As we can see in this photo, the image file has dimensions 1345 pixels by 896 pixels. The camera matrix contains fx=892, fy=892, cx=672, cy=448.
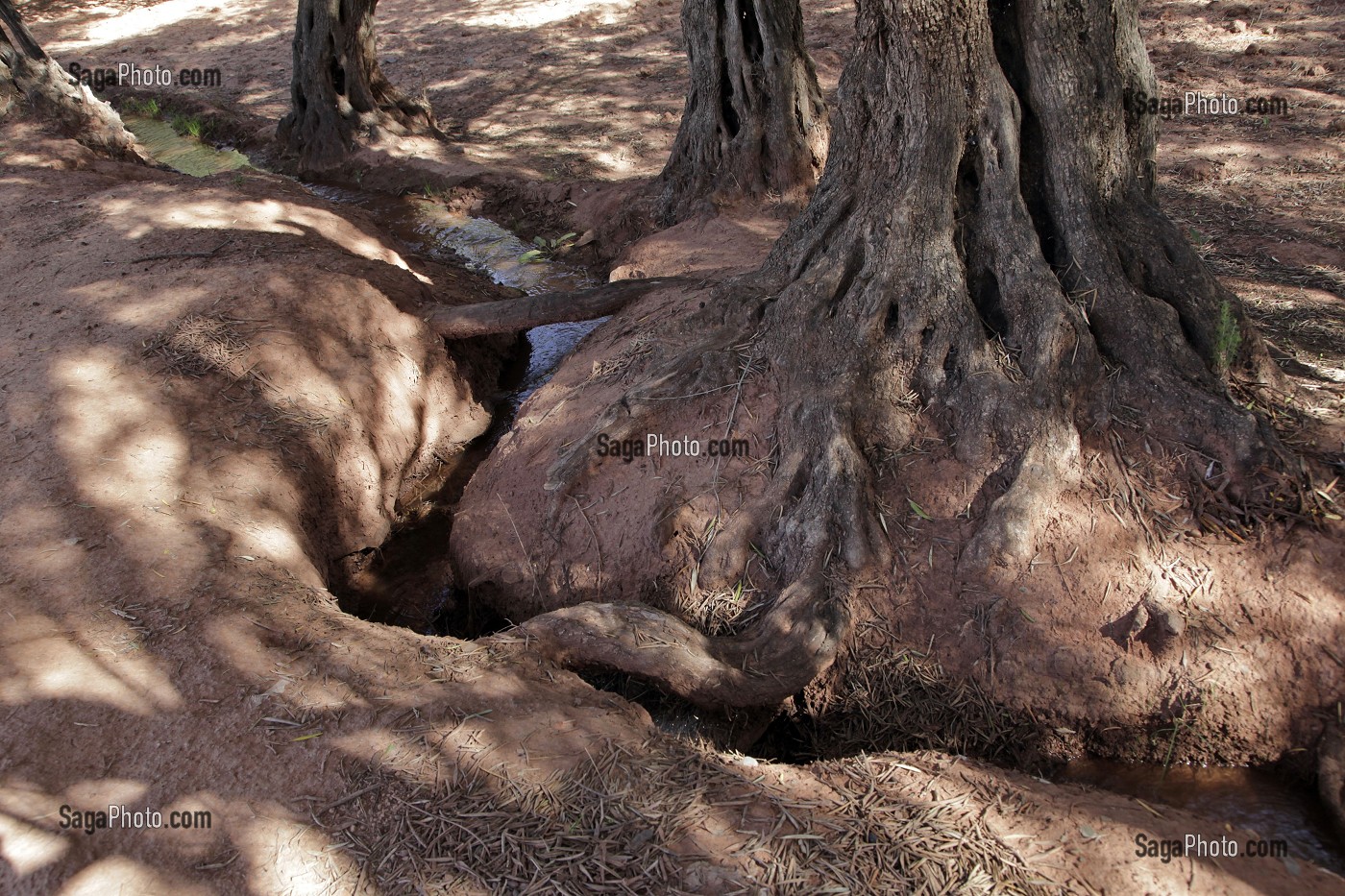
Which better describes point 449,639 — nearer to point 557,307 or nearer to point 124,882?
point 124,882

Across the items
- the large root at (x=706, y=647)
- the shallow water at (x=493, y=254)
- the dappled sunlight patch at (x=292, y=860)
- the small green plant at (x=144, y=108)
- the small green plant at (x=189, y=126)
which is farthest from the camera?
the small green plant at (x=144, y=108)

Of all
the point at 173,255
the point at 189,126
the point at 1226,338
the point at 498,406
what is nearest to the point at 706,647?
the point at 1226,338

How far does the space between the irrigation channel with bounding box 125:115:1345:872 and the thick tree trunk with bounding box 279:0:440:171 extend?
2.11 feet

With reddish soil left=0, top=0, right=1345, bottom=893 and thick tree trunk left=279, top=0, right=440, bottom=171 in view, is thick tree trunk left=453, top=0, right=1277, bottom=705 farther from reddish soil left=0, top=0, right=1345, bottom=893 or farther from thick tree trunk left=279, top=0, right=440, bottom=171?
thick tree trunk left=279, top=0, right=440, bottom=171

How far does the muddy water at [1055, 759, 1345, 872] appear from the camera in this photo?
3.11 m

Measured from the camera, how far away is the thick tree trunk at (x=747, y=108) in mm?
6902

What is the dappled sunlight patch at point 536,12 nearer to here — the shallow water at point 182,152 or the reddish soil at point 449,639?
the shallow water at point 182,152

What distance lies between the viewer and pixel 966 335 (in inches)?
157

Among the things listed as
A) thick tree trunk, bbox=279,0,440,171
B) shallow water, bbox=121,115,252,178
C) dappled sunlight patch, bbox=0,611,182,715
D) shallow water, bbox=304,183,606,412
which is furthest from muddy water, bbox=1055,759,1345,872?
shallow water, bbox=121,115,252,178

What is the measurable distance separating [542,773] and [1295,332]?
4546 mm

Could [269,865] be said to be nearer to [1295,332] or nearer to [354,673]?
[354,673]

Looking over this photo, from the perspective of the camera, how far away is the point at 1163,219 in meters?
4.10

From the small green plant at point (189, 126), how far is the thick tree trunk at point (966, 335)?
10071mm

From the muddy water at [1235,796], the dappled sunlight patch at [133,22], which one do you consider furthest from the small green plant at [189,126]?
the muddy water at [1235,796]
